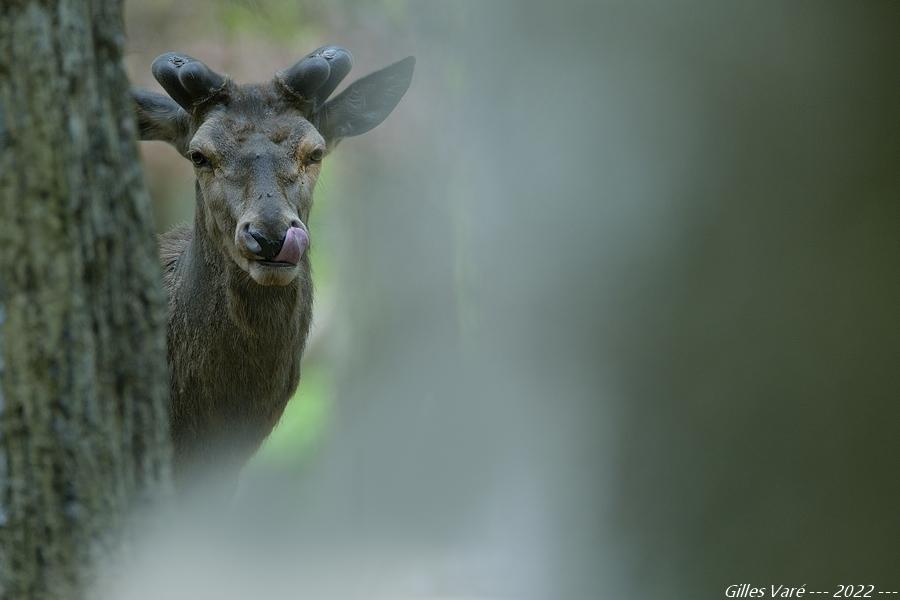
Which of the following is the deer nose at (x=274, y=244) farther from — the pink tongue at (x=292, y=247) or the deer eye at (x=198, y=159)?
the deer eye at (x=198, y=159)

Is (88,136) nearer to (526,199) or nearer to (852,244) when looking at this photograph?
(852,244)

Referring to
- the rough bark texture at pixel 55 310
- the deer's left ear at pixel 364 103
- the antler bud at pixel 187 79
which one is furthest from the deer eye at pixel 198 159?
the rough bark texture at pixel 55 310

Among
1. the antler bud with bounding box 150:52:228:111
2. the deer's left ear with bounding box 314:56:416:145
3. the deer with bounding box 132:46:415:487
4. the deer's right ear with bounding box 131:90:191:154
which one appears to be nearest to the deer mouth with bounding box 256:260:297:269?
the deer with bounding box 132:46:415:487

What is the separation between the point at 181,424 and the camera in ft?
17.1

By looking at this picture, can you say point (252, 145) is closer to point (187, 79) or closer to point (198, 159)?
point (198, 159)

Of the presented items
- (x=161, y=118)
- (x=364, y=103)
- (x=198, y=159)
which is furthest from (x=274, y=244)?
(x=364, y=103)

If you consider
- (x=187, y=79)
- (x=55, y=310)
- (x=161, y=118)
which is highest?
(x=187, y=79)

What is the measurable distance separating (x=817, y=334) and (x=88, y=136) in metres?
3.69

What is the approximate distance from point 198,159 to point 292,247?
0.87m

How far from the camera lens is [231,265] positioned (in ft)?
16.4

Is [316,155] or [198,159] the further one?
[316,155]

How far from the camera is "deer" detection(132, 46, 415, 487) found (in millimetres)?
4996

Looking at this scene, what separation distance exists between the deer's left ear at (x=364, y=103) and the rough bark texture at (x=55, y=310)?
10.4 feet

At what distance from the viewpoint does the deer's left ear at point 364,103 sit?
588cm
